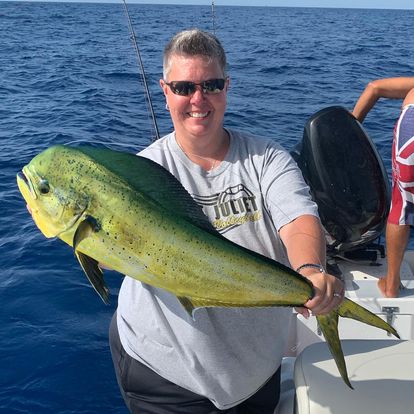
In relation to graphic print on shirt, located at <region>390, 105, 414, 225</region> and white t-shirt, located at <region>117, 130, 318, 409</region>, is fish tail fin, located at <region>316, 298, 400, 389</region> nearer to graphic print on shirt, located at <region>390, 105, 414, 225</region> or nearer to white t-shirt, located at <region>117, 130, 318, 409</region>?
white t-shirt, located at <region>117, 130, 318, 409</region>

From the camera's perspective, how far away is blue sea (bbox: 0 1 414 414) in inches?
155

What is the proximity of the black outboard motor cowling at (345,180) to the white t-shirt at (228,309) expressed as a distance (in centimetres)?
180

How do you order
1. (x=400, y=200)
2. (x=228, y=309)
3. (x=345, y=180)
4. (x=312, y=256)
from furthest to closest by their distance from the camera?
(x=345, y=180)
(x=400, y=200)
(x=228, y=309)
(x=312, y=256)

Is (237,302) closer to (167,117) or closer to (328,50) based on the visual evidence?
(167,117)

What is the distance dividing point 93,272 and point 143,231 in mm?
197

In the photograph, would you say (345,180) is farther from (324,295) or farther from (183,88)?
(324,295)

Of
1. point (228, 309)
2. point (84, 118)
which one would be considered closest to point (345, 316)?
point (228, 309)

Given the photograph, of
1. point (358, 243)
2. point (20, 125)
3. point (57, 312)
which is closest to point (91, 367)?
point (57, 312)

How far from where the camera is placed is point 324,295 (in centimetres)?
158

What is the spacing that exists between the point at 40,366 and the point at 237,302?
2820mm

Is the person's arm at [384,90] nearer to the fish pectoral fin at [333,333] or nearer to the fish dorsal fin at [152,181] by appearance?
the fish pectoral fin at [333,333]

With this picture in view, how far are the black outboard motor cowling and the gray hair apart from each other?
6.93ft

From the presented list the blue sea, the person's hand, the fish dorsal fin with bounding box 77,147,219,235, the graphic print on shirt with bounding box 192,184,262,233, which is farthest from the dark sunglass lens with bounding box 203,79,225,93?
the blue sea

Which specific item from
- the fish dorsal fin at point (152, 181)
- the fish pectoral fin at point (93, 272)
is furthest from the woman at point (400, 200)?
the fish pectoral fin at point (93, 272)
